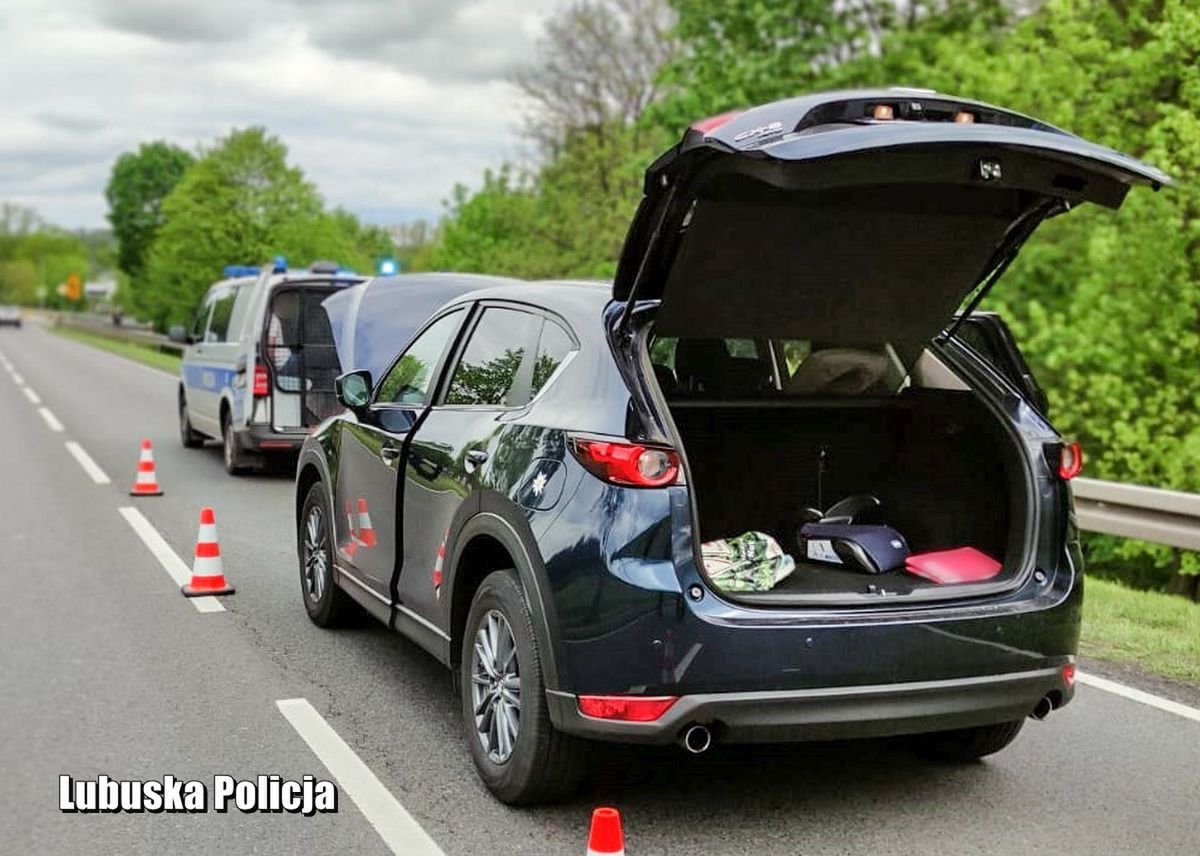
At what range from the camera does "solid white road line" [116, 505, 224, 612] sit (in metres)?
7.79

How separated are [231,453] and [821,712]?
432 inches

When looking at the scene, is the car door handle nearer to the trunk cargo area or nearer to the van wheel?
the trunk cargo area

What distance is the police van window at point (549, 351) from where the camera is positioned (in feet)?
15.2

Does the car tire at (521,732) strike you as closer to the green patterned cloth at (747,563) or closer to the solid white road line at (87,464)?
the green patterned cloth at (747,563)

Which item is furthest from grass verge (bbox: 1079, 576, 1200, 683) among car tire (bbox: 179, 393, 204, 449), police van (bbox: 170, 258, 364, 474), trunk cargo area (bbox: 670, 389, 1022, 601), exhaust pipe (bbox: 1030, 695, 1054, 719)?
car tire (bbox: 179, 393, 204, 449)

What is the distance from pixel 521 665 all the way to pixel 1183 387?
15.9 metres

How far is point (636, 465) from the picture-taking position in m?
4.03

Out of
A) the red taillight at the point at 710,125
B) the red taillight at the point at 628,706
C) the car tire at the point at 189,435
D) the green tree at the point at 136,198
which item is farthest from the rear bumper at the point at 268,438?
the green tree at the point at 136,198

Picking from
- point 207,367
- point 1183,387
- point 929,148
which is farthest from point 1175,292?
point 929,148

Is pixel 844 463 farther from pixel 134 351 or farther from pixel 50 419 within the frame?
pixel 134 351

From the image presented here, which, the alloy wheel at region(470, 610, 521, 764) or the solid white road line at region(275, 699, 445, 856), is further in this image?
the alloy wheel at region(470, 610, 521, 764)

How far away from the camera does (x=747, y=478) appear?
208 inches

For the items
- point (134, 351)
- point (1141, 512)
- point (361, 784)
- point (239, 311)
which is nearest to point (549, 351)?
point (361, 784)

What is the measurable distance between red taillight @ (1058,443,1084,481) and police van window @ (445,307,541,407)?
1889mm
